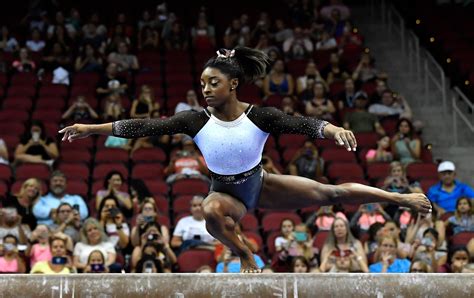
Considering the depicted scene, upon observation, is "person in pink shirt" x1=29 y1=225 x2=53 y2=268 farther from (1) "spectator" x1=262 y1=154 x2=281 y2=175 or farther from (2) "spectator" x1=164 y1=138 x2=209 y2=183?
(1) "spectator" x1=262 y1=154 x2=281 y2=175

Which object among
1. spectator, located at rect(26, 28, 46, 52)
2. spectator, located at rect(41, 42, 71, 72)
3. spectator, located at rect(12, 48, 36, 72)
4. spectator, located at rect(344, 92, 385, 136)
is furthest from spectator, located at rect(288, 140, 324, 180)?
spectator, located at rect(26, 28, 46, 52)

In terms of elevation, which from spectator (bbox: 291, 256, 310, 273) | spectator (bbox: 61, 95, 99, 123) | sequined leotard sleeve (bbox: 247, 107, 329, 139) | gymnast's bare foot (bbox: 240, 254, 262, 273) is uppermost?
spectator (bbox: 61, 95, 99, 123)

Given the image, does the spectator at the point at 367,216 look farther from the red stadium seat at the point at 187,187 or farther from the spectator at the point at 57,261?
the spectator at the point at 57,261

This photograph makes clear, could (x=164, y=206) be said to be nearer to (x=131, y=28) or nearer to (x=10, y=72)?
(x=10, y=72)

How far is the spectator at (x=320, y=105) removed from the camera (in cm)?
1192

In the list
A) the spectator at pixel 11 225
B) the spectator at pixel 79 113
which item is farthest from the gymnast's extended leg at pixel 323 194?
the spectator at pixel 79 113

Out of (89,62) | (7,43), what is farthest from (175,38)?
(7,43)

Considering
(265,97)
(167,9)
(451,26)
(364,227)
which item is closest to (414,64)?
(451,26)

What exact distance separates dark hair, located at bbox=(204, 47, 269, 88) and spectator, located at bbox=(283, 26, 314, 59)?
27.6 feet

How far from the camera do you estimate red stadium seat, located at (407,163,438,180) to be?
35.6ft

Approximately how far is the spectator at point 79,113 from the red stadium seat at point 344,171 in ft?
10.8

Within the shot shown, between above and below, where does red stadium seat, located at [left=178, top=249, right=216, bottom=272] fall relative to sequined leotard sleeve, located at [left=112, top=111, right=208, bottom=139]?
below

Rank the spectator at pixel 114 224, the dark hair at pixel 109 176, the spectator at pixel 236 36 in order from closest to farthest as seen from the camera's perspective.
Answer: the spectator at pixel 114 224 → the dark hair at pixel 109 176 → the spectator at pixel 236 36

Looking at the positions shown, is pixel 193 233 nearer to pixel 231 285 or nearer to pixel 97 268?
pixel 97 268
